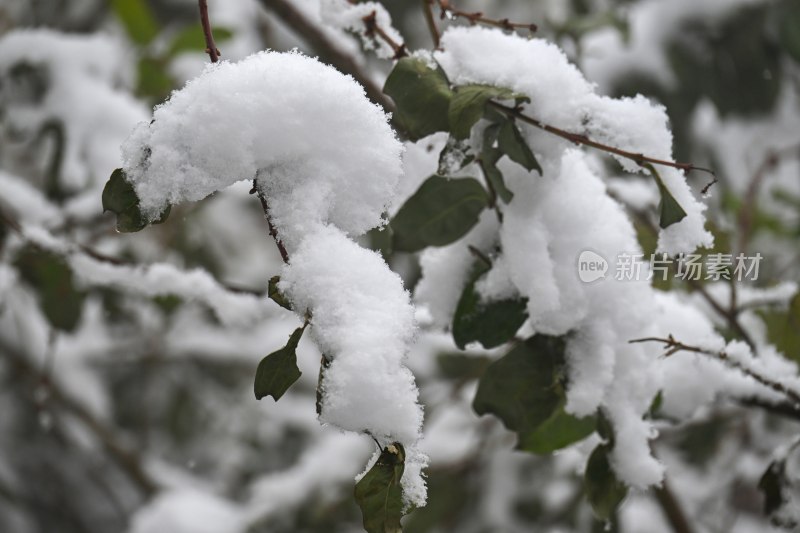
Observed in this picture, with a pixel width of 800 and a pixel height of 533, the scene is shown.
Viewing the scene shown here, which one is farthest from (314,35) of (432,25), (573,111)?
(573,111)

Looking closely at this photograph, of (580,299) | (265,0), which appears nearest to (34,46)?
(265,0)

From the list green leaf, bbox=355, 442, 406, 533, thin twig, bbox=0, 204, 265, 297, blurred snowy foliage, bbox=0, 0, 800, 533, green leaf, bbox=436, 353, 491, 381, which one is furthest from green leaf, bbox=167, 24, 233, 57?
green leaf, bbox=355, 442, 406, 533

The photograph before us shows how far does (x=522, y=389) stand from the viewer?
0.67 m

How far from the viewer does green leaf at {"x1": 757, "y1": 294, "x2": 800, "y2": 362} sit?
834 millimetres

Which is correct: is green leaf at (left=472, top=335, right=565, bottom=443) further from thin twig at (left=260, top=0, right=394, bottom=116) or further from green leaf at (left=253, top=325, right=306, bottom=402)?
thin twig at (left=260, top=0, right=394, bottom=116)

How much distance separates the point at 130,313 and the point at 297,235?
1.25 meters

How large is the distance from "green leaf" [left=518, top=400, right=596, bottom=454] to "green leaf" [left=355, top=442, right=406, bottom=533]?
0.96ft

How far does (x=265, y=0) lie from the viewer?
3.36 ft

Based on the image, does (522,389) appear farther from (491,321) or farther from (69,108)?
(69,108)

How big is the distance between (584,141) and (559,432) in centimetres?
27

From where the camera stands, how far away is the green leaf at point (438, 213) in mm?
653

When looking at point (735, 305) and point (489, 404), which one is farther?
point (735, 305)

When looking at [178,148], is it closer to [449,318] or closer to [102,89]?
[449,318]

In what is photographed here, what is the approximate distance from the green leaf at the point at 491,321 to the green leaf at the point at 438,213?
61 mm
